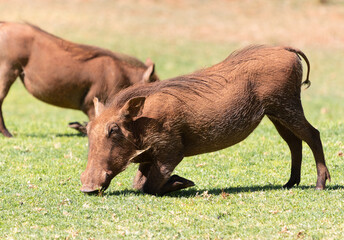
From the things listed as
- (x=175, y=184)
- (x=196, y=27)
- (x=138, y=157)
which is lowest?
(x=196, y=27)

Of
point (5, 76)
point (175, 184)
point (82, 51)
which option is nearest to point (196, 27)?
point (82, 51)

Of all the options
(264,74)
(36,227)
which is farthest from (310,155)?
(36,227)

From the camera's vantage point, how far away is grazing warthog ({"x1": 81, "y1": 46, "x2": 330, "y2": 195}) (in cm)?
597

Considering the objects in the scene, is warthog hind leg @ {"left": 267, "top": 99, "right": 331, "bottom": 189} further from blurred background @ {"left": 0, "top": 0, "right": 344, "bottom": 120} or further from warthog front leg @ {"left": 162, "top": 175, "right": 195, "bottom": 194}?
blurred background @ {"left": 0, "top": 0, "right": 344, "bottom": 120}

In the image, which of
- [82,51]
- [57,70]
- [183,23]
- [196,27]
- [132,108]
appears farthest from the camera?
[183,23]

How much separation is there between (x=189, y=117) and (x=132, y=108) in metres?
0.55

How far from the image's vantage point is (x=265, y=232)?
4.97 m

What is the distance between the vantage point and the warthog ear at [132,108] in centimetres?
584

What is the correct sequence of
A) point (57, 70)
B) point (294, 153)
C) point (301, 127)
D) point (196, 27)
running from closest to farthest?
point (301, 127) → point (294, 153) → point (57, 70) → point (196, 27)

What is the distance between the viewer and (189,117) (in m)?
6.05

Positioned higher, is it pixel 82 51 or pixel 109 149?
pixel 109 149

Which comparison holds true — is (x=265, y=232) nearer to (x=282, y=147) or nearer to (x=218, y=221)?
(x=218, y=221)

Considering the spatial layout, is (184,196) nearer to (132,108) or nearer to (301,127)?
(132,108)

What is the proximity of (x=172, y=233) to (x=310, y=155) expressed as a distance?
3.62m
